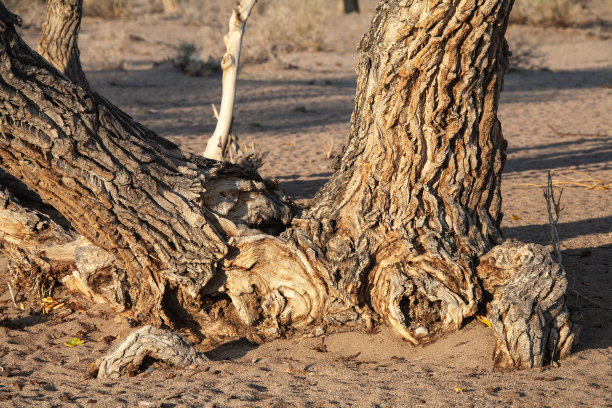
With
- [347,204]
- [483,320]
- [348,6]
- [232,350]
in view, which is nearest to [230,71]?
[347,204]

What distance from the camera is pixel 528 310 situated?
3168 millimetres

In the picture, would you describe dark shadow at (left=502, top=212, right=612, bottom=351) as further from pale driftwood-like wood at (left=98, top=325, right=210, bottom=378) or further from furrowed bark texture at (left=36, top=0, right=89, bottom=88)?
furrowed bark texture at (left=36, top=0, right=89, bottom=88)

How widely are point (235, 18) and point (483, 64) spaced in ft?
8.85

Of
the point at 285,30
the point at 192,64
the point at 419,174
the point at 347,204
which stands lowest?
the point at 347,204

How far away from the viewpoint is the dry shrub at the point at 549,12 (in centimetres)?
1895

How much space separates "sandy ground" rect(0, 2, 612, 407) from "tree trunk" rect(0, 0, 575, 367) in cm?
21

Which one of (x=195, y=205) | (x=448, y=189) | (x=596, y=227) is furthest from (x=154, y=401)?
(x=596, y=227)

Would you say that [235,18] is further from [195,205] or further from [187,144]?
[187,144]

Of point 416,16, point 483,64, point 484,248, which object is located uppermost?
point 416,16

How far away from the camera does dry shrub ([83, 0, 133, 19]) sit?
20438 mm

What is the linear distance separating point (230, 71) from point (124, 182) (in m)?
2.48

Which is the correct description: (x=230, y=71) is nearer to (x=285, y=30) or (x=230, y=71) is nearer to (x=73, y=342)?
(x=73, y=342)

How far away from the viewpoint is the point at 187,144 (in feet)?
27.7

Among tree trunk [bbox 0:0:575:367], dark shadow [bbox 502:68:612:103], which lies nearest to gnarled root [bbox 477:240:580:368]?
tree trunk [bbox 0:0:575:367]
